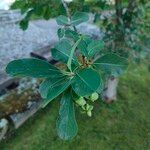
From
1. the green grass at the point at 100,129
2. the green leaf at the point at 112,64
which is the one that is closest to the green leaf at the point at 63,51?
the green leaf at the point at 112,64

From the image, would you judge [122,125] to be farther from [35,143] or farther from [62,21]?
[62,21]

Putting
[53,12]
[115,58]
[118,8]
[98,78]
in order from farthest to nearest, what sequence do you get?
[118,8]
[53,12]
[115,58]
[98,78]

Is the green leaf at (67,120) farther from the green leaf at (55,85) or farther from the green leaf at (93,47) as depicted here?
the green leaf at (93,47)

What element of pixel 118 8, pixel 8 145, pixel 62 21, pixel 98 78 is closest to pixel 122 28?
pixel 118 8

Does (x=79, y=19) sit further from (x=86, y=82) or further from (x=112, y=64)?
(x=86, y=82)

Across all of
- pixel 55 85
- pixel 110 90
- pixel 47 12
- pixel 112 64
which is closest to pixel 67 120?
pixel 55 85

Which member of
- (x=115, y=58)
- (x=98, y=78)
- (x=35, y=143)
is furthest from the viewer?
(x=35, y=143)
